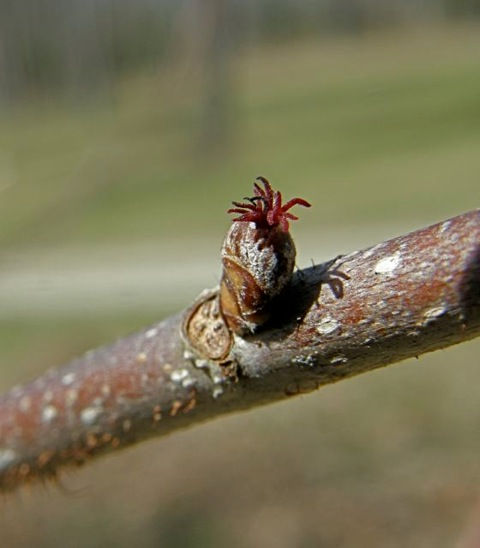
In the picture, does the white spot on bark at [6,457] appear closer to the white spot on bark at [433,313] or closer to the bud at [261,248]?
the bud at [261,248]

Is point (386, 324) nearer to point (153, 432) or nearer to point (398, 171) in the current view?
point (153, 432)

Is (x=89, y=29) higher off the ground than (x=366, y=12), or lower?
higher

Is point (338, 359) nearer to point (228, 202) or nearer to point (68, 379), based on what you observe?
point (68, 379)

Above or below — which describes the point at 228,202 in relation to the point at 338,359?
above

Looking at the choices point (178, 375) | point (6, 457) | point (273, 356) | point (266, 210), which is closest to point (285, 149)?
point (6, 457)

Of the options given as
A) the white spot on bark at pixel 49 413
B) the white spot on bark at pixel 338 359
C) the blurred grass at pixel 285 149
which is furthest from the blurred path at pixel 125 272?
the white spot on bark at pixel 338 359

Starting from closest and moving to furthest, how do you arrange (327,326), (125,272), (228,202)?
1. (327,326)
2. (125,272)
3. (228,202)

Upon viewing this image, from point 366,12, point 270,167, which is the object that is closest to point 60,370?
point 270,167
